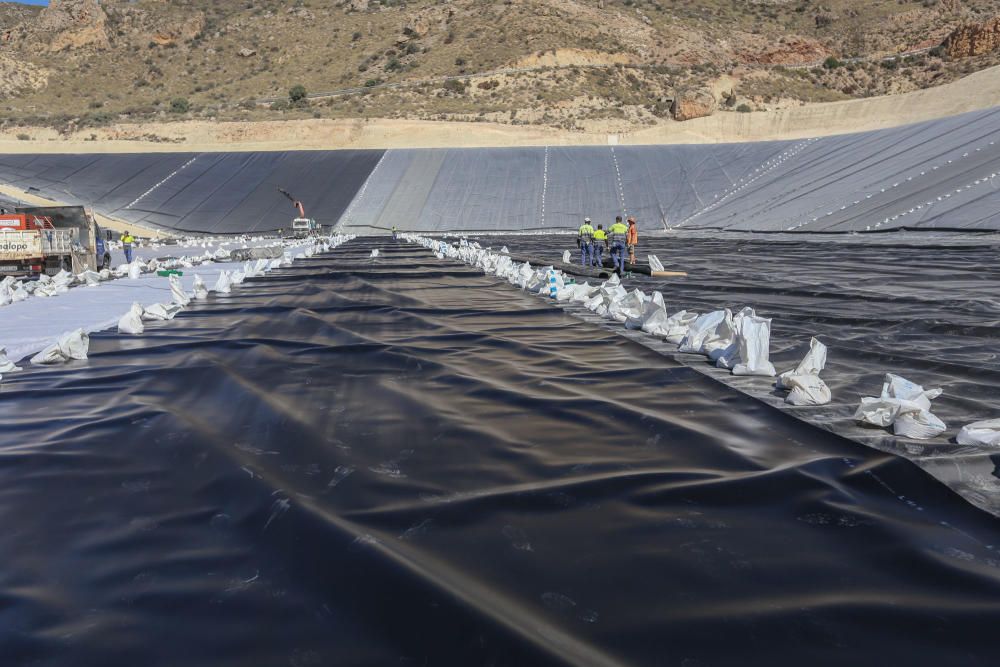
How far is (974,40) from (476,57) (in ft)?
151

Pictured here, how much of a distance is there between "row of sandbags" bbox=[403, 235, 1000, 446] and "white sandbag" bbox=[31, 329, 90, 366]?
20.3ft

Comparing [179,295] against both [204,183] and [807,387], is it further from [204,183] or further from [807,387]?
[204,183]

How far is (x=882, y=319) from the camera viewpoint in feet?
31.2

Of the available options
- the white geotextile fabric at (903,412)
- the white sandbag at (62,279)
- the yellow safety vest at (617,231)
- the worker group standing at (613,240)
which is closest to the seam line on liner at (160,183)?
the white sandbag at (62,279)

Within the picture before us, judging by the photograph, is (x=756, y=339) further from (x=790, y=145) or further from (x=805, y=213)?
(x=790, y=145)

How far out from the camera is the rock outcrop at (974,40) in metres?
64.2

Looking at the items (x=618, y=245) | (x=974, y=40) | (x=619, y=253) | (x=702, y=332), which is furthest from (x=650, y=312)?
(x=974, y=40)

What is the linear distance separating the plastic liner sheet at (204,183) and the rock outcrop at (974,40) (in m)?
52.7

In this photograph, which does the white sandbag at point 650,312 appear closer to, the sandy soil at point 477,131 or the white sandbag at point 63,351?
the white sandbag at point 63,351

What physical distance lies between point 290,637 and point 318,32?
3835 inches

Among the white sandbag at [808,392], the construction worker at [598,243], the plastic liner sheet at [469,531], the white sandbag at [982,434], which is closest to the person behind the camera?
the plastic liner sheet at [469,531]

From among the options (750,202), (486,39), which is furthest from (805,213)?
(486,39)

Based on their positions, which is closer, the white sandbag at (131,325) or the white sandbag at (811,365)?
the white sandbag at (811,365)

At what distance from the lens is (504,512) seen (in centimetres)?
379
